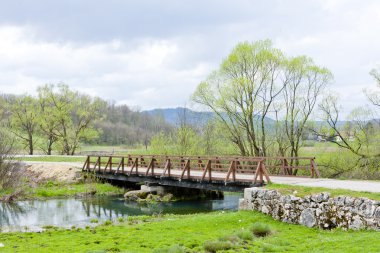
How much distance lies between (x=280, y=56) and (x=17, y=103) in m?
42.9

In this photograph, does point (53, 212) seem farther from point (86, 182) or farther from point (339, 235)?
point (339, 235)

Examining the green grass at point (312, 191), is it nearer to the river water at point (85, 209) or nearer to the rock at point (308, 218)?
the rock at point (308, 218)

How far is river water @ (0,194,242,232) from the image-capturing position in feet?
73.2

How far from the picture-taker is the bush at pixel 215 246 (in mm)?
12163

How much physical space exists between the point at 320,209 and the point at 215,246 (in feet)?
18.1

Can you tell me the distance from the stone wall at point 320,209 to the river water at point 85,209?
22.1 feet

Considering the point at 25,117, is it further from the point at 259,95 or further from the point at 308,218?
the point at 308,218

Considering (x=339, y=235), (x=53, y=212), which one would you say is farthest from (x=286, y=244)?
(x=53, y=212)

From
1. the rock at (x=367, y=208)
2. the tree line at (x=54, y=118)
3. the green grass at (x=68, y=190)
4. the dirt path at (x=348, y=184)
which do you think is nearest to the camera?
the rock at (x=367, y=208)

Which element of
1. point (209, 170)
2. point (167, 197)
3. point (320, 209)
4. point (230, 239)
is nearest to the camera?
point (230, 239)

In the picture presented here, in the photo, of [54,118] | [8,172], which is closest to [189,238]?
[8,172]

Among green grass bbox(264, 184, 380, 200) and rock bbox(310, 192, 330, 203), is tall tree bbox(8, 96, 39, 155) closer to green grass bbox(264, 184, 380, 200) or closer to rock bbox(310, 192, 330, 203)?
green grass bbox(264, 184, 380, 200)

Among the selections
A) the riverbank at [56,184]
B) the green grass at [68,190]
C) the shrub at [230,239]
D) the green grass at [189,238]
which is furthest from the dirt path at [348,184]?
the riverbank at [56,184]

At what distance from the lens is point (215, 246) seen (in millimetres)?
12211
